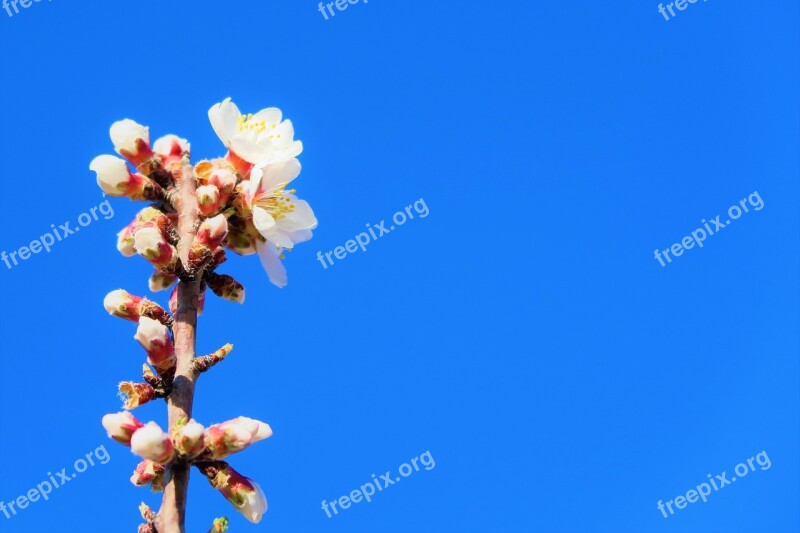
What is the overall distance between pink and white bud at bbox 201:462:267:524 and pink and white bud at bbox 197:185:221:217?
2.84 ft

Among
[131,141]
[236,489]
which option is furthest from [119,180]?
[236,489]

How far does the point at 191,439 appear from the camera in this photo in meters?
2.38

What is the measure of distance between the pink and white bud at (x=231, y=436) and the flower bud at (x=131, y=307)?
497mm

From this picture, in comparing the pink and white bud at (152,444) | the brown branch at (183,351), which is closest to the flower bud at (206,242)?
the brown branch at (183,351)

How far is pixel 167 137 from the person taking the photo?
10.7ft

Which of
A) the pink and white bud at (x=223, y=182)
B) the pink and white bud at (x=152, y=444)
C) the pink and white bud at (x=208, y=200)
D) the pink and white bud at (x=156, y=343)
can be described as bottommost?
the pink and white bud at (x=152, y=444)

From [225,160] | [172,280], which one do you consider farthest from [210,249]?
[225,160]

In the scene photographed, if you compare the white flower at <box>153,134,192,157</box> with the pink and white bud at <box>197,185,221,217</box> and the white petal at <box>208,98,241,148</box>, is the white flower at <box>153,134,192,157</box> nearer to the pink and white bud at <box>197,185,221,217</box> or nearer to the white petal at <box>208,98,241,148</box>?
the white petal at <box>208,98,241,148</box>

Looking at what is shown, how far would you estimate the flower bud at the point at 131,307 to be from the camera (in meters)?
2.84

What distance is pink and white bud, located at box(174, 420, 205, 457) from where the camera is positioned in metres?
2.37

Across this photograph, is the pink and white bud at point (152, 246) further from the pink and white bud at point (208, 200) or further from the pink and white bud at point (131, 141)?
the pink and white bud at point (131, 141)

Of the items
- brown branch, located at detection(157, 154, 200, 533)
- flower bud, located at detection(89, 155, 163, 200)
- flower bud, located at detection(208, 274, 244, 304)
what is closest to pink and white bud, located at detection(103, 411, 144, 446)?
brown branch, located at detection(157, 154, 200, 533)

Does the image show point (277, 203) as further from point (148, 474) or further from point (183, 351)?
point (148, 474)

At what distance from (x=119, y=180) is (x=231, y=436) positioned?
1.07 metres
